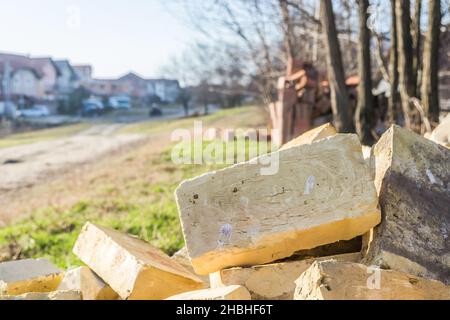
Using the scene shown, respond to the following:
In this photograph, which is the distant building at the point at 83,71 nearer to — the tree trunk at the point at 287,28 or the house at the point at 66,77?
the house at the point at 66,77

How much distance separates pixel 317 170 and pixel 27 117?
3868cm

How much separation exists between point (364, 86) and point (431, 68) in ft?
5.89

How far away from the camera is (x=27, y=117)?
3938 centimetres

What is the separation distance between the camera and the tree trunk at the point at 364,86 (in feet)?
29.1

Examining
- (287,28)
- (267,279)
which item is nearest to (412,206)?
(267,279)

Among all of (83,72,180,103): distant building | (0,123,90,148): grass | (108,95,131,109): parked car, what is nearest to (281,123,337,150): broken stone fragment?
(0,123,90,148): grass

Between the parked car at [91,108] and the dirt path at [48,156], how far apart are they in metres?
17.3

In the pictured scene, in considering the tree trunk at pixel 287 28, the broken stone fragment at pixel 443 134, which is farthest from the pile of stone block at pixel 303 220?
the tree trunk at pixel 287 28

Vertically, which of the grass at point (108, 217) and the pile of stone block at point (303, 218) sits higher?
the pile of stone block at point (303, 218)

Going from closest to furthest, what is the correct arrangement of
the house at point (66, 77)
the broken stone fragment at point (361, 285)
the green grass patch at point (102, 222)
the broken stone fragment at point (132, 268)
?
the broken stone fragment at point (361, 285)
the broken stone fragment at point (132, 268)
the green grass patch at point (102, 222)
the house at point (66, 77)

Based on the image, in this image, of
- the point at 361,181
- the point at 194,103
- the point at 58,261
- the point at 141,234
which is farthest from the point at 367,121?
the point at 194,103

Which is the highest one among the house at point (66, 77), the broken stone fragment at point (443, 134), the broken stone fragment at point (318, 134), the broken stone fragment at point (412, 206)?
the house at point (66, 77)

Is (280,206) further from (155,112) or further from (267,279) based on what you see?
(155,112)

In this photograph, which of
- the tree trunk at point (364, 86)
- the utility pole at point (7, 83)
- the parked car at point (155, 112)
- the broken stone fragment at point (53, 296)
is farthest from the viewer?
the parked car at point (155, 112)
